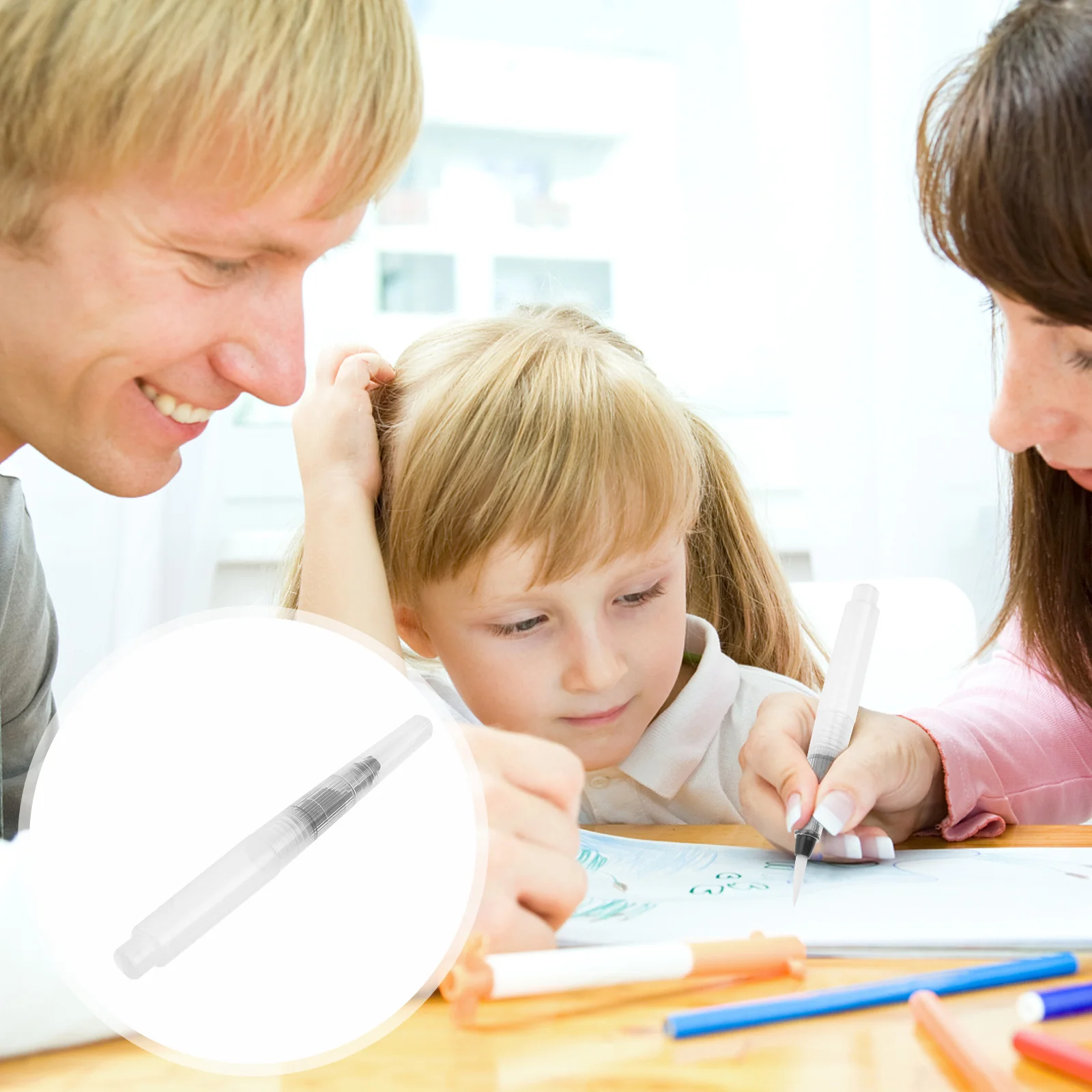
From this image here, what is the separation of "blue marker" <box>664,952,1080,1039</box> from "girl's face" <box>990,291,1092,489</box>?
0.29m

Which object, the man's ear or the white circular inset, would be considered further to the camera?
the man's ear

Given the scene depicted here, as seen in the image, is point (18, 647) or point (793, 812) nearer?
point (793, 812)

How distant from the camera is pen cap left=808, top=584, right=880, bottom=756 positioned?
0.63 metres

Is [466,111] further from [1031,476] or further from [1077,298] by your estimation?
[1077,298]

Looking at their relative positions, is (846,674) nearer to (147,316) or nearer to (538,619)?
(538,619)

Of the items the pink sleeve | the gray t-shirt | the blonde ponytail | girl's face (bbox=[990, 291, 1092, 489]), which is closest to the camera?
girl's face (bbox=[990, 291, 1092, 489])

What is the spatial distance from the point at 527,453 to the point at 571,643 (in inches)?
5.0

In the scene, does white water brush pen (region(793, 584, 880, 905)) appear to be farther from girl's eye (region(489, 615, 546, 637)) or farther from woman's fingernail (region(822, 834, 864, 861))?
girl's eye (region(489, 615, 546, 637))

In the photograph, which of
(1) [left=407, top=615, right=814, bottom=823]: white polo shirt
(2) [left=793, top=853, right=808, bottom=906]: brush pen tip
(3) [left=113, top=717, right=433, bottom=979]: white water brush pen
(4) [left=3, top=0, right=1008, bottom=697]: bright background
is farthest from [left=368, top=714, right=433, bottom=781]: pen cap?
(4) [left=3, top=0, right=1008, bottom=697]: bright background

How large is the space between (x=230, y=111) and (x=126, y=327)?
12cm

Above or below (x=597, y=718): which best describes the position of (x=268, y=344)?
above

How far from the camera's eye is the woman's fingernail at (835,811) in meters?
0.57

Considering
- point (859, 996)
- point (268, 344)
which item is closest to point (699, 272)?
point (268, 344)

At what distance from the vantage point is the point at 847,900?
1.65 ft
